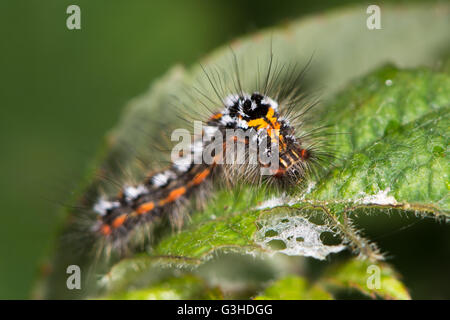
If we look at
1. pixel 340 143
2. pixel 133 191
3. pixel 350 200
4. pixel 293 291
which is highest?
pixel 340 143

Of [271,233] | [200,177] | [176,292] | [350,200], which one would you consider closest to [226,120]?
[200,177]

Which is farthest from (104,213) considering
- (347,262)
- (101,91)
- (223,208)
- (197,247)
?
(101,91)

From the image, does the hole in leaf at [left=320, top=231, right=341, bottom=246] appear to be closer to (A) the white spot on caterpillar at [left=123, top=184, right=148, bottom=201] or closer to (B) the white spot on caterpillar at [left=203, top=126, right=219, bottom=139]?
(B) the white spot on caterpillar at [left=203, top=126, right=219, bottom=139]

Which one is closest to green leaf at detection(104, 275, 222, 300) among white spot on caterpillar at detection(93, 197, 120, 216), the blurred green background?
white spot on caterpillar at detection(93, 197, 120, 216)

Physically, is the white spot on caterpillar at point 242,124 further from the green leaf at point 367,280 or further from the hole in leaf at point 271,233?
the green leaf at point 367,280

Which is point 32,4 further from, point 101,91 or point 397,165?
point 397,165

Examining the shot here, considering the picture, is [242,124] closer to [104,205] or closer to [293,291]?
[293,291]

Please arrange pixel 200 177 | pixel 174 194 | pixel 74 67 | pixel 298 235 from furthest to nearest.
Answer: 1. pixel 74 67
2. pixel 174 194
3. pixel 200 177
4. pixel 298 235
